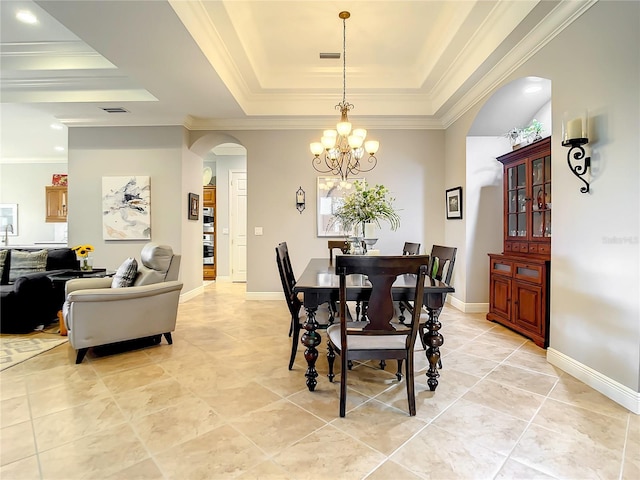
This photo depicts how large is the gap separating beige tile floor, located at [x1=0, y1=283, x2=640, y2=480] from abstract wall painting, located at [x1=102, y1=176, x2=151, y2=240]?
241 centimetres

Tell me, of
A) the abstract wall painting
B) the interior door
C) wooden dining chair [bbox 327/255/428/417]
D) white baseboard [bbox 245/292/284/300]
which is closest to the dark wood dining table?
wooden dining chair [bbox 327/255/428/417]

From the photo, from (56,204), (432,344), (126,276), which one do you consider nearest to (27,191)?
(56,204)

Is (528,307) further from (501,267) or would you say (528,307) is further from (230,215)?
(230,215)

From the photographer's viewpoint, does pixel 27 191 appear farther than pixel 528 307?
Yes

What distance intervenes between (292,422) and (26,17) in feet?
14.2

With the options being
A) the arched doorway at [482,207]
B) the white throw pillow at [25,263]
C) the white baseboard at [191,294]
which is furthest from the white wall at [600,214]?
the white throw pillow at [25,263]

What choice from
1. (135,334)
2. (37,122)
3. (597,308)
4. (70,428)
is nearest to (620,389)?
(597,308)

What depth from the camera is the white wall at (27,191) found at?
797 centimetres

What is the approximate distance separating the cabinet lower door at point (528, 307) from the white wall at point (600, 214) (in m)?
0.40

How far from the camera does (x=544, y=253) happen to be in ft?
10.2

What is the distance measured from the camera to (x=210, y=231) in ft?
23.6

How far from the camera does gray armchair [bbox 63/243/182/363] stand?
2590 mm

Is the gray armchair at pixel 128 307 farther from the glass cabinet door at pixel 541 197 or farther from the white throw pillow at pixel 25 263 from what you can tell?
the glass cabinet door at pixel 541 197

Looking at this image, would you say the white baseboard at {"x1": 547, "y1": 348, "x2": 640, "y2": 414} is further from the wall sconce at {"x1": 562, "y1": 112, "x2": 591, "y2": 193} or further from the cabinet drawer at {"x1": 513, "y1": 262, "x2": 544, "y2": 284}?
the wall sconce at {"x1": 562, "y1": 112, "x2": 591, "y2": 193}
